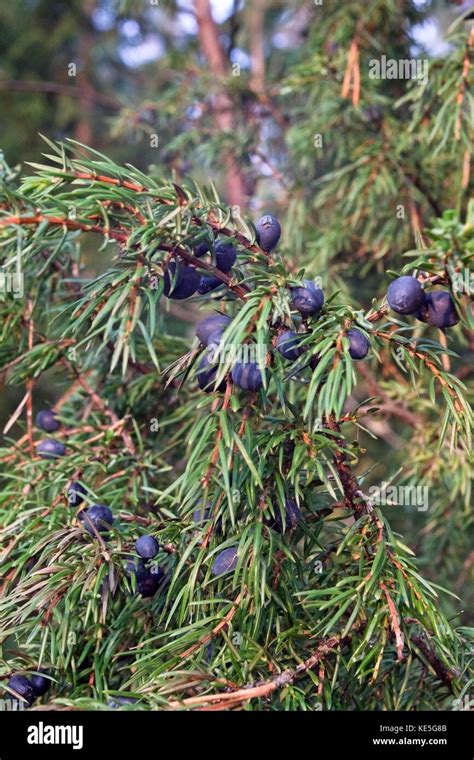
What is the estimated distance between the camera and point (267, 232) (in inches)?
23.3

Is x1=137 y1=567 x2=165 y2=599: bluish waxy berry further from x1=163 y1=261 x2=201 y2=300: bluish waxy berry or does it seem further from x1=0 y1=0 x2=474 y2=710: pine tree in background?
x1=163 y1=261 x2=201 y2=300: bluish waxy berry

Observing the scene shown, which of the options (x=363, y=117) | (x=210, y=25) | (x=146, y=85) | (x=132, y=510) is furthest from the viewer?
(x=146, y=85)

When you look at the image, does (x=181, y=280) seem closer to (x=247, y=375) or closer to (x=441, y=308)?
(x=247, y=375)

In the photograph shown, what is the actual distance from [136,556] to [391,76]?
100cm

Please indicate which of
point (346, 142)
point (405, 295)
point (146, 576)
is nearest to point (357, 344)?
point (405, 295)

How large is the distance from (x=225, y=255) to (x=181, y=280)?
1.9 inches

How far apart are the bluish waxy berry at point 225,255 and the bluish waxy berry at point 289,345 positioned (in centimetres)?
7

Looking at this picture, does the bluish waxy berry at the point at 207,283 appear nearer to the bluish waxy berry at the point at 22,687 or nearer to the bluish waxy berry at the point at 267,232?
the bluish waxy berry at the point at 267,232

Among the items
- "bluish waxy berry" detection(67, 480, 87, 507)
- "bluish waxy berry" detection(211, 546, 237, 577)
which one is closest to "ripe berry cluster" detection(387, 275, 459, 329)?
"bluish waxy berry" detection(211, 546, 237, 577)

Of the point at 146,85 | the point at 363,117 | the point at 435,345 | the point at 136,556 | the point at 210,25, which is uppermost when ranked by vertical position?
the point at 146,85
